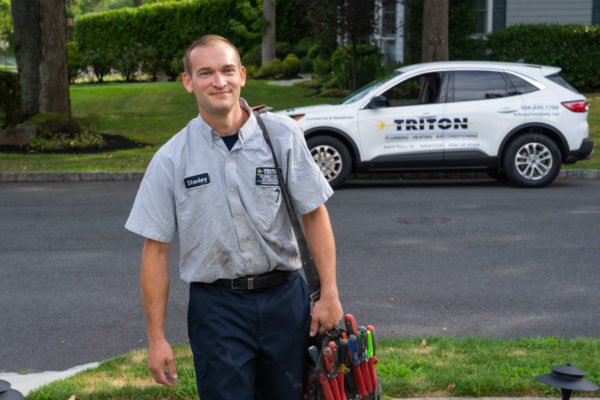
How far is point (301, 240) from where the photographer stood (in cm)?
303

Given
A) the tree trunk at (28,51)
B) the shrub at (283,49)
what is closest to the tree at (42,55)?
the tree trunk at (28,51)

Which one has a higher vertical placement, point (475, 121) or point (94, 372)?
point (475, 121)

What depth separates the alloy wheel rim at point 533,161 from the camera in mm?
12516

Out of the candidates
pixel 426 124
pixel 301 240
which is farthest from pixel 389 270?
pixel 426 124

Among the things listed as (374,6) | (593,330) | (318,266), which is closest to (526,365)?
(593,330)

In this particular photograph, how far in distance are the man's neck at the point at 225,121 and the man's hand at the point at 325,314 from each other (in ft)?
2.25

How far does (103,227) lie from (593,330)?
5.99 metres

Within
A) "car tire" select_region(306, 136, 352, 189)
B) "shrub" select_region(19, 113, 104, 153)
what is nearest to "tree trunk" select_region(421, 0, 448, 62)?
"car tire" select_region(306, 136, 352, 189)

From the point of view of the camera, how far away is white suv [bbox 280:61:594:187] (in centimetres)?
1238

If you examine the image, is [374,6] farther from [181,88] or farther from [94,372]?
[94,372]

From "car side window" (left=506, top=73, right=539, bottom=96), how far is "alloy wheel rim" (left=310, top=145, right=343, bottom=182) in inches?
111

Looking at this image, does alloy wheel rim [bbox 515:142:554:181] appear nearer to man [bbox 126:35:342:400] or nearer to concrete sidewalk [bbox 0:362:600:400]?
concrete sidewalk [bbox 0:362:600:400]

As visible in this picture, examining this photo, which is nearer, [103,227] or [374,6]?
[103,227]

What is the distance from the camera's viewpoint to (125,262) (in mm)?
8031
